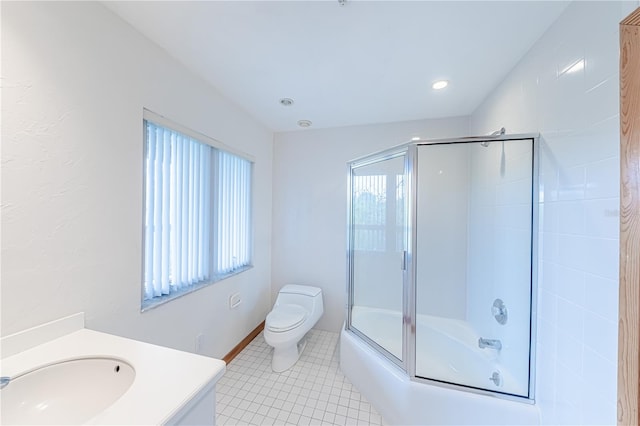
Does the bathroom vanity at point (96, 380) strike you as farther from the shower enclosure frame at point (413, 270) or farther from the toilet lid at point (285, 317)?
the shower enclosure frame at point (413, 270)

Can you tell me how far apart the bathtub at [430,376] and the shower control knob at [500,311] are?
0.28 metres

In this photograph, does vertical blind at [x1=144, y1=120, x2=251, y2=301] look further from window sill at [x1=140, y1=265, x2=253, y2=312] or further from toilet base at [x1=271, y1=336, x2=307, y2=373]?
toilet base at [x1=271, y1=336, x2=307, y2=373]

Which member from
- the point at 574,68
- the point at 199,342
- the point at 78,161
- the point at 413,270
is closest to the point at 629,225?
the point at 574,68

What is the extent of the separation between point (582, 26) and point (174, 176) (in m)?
2.28

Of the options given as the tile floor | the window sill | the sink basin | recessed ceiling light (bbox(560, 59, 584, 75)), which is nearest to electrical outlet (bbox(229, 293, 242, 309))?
the window sill

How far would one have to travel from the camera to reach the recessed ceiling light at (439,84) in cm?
176

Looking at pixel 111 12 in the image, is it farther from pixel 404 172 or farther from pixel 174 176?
pixel 404 172

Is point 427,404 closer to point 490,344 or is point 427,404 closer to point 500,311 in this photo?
point 490,344

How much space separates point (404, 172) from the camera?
1.81m

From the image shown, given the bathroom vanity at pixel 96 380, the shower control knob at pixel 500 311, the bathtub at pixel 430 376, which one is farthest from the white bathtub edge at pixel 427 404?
the bathroom vanity at pixel 96 380

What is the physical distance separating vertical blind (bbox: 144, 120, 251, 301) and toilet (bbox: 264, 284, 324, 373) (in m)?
0.60

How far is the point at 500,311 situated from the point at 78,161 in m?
2.56

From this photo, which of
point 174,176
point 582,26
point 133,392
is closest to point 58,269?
point 133,392

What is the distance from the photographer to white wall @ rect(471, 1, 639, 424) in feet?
2.90
